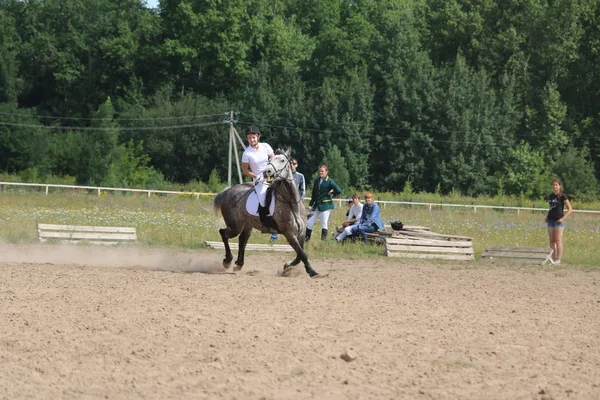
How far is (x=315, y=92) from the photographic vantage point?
77.4m

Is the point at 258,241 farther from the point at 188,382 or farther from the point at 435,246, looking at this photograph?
the point at 188,382

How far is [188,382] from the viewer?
870cm

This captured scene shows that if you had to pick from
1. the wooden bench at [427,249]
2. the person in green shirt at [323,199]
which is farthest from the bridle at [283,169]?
the person in green shirt at [323,199]

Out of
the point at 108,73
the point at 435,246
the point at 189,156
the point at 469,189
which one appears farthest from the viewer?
the point at 108,73

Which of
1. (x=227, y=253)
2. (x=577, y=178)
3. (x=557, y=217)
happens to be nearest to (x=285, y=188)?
(x=227, y=253)

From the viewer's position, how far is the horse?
16.2 metres

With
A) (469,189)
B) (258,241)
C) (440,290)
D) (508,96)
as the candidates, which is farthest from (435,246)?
(508,96)

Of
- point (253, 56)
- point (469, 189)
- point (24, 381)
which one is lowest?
point (469, 189)

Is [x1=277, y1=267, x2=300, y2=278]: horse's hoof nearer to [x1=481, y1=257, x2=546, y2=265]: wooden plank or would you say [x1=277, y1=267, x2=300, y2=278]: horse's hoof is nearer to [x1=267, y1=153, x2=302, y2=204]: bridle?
[x1=267, y1=153, x2=302, y2=204]: bridle

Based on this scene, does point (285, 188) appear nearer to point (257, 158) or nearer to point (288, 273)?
point (257, 158)

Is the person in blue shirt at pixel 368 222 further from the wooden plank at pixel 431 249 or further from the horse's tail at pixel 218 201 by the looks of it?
the horse's tail at pixel 218 201

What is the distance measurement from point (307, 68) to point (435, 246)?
200ft

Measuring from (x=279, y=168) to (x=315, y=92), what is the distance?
6175 cm

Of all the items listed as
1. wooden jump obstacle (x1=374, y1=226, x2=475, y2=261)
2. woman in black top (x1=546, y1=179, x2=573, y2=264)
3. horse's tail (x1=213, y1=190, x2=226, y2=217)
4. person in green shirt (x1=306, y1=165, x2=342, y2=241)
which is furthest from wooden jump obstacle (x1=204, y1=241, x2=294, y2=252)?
woman in black top (x1=546, y1=179, x2=573, y2=264)
